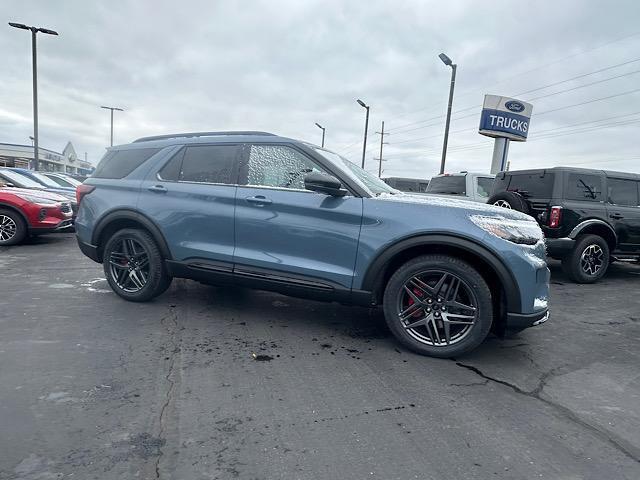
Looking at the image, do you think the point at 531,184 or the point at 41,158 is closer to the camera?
the point at 531,184

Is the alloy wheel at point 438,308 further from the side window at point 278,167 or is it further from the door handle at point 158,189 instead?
the door handle at point 158,189

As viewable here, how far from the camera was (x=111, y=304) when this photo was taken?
4504 millimetres

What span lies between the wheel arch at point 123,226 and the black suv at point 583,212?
556 centimetres

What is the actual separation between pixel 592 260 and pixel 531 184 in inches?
64.6

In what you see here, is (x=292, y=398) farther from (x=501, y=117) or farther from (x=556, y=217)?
(x=501, y=117)

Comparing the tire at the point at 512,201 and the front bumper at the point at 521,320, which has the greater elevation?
the tire at the point at 512,201

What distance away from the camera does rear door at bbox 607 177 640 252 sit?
698 centimetres

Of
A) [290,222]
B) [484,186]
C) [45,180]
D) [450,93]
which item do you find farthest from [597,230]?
[45,180]

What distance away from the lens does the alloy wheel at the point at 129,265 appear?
4.44 metres

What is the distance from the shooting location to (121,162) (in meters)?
4.66

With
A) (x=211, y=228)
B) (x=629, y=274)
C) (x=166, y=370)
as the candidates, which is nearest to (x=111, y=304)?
(x=211, y=228)

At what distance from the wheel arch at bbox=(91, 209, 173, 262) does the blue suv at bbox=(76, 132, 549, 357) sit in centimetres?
2

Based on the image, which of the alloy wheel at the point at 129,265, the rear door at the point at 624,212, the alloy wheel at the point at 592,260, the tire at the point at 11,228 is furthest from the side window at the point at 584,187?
the tire at the point at 11,228

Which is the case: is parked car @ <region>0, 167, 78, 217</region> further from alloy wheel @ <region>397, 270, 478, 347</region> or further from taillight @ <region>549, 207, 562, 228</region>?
taillight @ <region>549, 207, 562, 228</region>
